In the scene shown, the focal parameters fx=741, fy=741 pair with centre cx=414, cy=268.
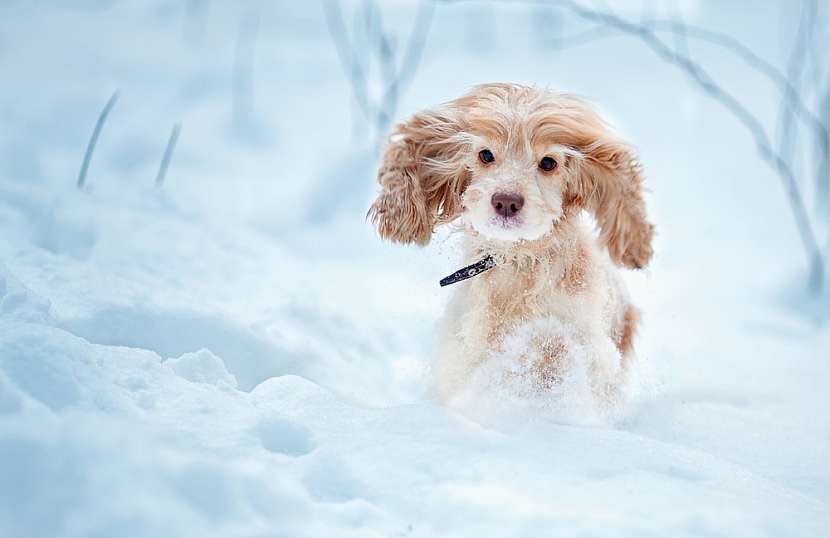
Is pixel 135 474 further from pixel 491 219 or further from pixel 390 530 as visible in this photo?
pixel 491 219

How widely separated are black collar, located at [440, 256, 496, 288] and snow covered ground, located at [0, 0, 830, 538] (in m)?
0.31

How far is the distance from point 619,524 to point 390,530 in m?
0.47

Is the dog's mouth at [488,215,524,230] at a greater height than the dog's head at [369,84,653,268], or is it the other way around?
the dog's head at [369,84,653,268]

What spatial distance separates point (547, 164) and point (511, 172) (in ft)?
0.50

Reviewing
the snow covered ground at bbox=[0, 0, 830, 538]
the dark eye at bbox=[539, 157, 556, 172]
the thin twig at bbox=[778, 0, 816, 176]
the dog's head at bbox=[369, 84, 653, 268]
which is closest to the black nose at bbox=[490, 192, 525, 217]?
the dog's head at bbox=[369, 84, 653, 268]

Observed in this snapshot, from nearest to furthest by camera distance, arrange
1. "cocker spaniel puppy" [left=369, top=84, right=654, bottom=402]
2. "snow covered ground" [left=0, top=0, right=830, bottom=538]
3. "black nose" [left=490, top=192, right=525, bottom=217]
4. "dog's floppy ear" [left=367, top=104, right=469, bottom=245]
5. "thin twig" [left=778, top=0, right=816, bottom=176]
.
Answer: "snow covered ground" [left=0, top=0, right=830, bottom=538] < "black nose" [left=490, top=192, right=525, bottom=217] < "cocker spaniel puppy" [left=369, top=84, right=654, bottom=402] < "dog's floppy ear" [left=367, top=104, right=469, bottom=245] < "thin twig" [left=778, top=0, right=816, bottom=176]

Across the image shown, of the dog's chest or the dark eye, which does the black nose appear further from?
the dog's chest

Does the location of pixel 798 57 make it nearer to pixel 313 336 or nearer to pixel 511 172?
pixel 511 172

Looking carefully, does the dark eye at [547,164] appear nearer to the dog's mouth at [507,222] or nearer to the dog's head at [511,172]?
the dog's head at [511,172]

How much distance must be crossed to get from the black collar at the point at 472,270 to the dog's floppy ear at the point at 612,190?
0.35m

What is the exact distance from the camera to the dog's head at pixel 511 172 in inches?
92.8

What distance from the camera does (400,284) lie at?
4.49 metres

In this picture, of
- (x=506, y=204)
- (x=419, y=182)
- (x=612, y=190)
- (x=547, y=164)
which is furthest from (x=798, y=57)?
(x=506, y=204)

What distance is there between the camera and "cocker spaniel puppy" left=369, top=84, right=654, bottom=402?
249 cm
